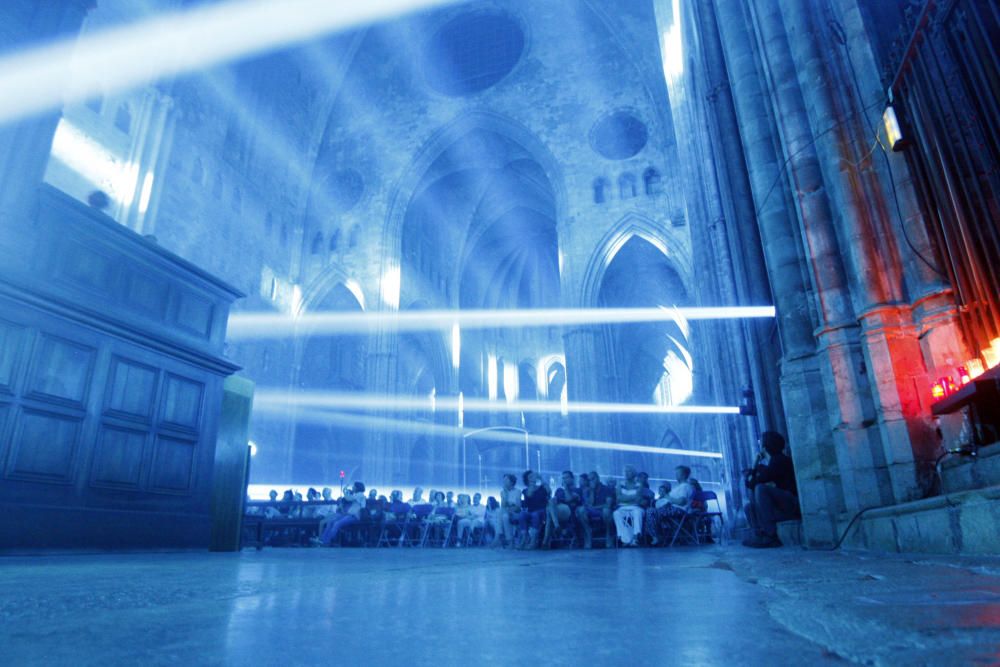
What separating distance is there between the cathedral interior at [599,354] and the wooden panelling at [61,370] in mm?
18

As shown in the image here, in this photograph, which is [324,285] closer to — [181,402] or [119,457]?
[181,402]

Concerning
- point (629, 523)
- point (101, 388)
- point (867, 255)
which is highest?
point (867, 255)

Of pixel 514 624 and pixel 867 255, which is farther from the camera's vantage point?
pixel 867 255

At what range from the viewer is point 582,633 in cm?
89

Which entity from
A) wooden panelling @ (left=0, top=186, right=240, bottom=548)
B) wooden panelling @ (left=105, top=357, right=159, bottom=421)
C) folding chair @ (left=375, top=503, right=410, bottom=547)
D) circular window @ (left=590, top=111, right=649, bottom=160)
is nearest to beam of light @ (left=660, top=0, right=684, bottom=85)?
circular window @ (left=590, top=111, right=649, bottom=160)

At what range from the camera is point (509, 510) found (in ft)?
29.9

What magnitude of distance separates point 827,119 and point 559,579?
4.60 meters

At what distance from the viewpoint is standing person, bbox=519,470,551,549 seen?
835 cm

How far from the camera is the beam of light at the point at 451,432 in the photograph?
1832 centimetres

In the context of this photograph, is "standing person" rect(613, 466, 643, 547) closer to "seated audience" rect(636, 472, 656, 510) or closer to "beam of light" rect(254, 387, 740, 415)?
"seated audience" rect(636, 472, 656, 510)

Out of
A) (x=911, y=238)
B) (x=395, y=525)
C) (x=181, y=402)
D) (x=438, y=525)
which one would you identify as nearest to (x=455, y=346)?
(x=438, y=525)

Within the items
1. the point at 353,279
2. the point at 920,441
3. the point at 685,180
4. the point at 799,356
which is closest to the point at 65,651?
the point at 920,441

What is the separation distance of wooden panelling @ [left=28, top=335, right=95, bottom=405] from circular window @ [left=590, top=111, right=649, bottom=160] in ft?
60.8

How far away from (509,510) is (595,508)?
1.28m
